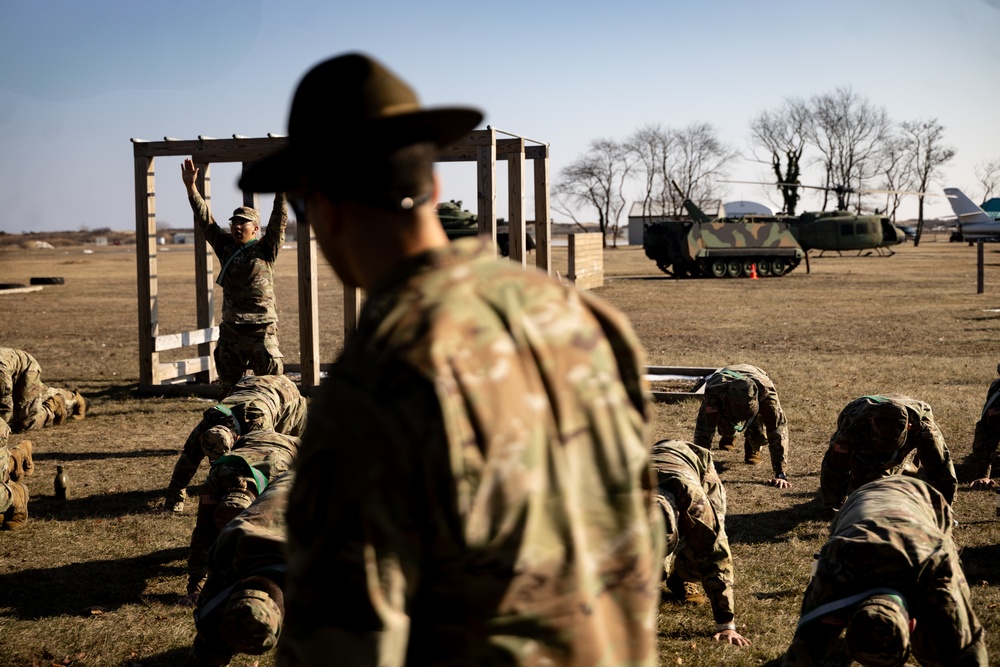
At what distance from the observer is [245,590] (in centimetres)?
386

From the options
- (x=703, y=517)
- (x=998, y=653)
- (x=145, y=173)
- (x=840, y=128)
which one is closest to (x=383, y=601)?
(x=703, y=517)

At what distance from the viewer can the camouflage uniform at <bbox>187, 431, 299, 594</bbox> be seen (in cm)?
528

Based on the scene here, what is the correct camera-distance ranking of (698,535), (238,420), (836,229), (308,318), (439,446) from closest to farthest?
(439,446), (698,535), (238,420), (308,318), (836,229)

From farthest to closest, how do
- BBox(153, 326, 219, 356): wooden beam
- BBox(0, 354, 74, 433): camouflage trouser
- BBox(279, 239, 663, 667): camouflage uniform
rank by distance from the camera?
BBox(153, 326, 219, 356): wooden beam < BBox(0, 354, 74, 433): camouflage trouser < BBox(279, 239, 663, 667): camouflage uniform

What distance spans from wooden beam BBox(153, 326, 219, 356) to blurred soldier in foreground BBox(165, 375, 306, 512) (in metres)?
4.63

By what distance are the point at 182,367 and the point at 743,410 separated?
289 inches

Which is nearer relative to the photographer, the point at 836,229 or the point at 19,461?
the point at 19,461

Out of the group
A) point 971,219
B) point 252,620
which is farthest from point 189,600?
point 971,219

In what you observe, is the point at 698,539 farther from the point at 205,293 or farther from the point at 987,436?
the point at 205,293

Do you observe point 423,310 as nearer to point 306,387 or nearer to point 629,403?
point 629,403

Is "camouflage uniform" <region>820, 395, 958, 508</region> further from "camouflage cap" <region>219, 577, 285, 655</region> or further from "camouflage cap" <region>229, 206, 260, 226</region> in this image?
"camouflage cap" <region>229, 206, 260, 226</region>

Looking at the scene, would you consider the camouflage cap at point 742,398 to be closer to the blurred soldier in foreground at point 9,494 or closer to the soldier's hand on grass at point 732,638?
the soldier's hand on grass at point 732,638

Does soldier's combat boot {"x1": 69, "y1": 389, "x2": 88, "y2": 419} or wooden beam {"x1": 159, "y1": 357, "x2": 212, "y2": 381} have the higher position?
wooden beam {"x1": 159, "y1": 357, "x2": 212, "y2": 381}

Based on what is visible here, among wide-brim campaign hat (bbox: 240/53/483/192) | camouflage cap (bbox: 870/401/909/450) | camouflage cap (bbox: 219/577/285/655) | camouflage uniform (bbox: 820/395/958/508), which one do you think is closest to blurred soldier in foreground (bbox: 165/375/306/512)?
camouflage cap (bbox: 219/577/285/655)
